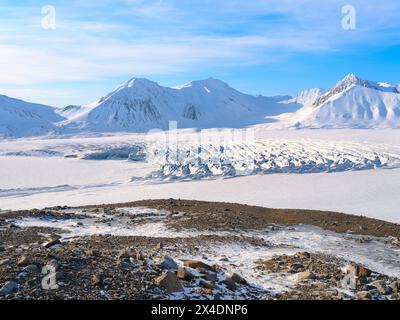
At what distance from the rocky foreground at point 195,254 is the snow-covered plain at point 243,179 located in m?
5.44

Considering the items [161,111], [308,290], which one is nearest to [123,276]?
[308,290]

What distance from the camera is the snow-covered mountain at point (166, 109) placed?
12862 centimetres

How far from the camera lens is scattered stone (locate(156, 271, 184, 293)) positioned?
7336 mm

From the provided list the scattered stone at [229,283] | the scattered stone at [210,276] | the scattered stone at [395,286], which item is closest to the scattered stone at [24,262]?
the scattered stone at [210,276]

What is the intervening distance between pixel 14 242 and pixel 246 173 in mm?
23557

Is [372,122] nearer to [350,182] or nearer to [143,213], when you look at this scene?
[350,182]

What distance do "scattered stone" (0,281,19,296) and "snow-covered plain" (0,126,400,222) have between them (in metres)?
14.6

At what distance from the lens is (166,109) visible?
146 m

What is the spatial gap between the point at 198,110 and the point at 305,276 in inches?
5519

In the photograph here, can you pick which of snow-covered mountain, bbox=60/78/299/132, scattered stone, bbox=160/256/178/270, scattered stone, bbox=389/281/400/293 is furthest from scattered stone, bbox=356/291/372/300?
snow-covered mountain, bbox=60/78/299/132

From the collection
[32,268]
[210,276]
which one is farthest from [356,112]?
[32,268]

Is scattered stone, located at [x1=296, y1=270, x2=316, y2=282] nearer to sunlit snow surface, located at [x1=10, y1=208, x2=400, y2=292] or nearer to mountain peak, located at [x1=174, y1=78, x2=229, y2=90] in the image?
sunlit snow surface, located at [x1=10, y1=208, x2=400, y2=292]

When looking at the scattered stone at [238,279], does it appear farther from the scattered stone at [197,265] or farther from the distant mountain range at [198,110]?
the distant mountain range at [198,110]

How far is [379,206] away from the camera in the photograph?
65.5ft
